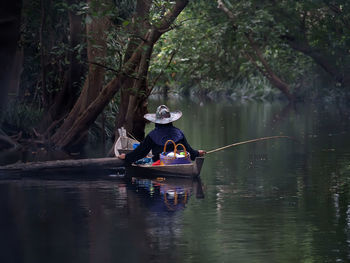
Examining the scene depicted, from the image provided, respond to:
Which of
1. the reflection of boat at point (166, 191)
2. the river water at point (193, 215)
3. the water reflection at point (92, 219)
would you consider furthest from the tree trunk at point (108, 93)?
the water reflection at point (92, 219)

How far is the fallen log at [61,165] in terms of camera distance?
1869 centimetres

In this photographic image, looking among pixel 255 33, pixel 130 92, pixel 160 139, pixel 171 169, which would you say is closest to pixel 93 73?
pixel 130 92

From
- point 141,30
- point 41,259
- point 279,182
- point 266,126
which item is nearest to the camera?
point 41,259

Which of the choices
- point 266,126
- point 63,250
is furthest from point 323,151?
point 63,250

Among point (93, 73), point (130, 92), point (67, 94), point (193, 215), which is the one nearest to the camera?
point (193, 215)

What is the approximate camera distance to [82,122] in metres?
24.9

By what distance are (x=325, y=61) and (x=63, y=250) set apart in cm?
3752

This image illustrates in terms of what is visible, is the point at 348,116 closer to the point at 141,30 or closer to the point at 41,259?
the point at 141,30

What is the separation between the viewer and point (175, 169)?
1767 cm

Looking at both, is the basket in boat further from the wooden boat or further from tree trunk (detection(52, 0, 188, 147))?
tree trunk (detection(52, 0, 188, 147))

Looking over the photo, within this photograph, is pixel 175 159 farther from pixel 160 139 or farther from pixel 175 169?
pixel 160 139

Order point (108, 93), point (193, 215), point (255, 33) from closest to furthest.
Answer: point (193, 215), point (108, 93), point (255, 33)

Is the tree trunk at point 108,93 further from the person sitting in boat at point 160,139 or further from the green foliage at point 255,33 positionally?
the green foliage at point 255,33

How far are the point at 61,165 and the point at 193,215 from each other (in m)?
6.30
